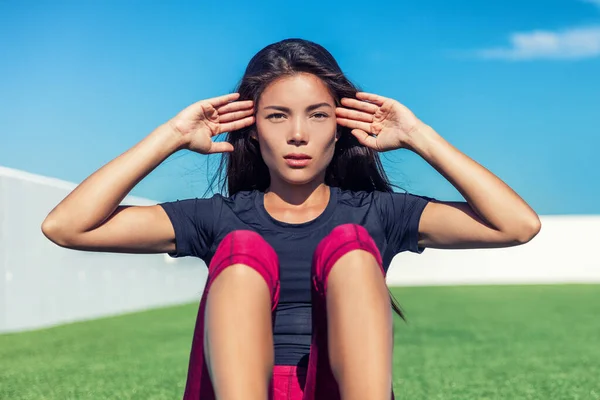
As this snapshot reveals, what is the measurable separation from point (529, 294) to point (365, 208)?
36.9 ft

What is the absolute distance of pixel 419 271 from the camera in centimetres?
1803

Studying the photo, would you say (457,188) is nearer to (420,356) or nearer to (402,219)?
(402,219)

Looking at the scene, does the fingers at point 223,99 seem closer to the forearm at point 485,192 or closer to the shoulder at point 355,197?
the shoulder at point 355,197

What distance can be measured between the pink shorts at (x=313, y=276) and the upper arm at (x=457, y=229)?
586 mm

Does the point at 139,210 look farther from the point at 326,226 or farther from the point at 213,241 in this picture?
the point at 326,226

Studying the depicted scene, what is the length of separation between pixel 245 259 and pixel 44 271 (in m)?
6.77

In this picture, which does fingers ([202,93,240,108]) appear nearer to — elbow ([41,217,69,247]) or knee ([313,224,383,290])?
elbow ([41,217,69,247])

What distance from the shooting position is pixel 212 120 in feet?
9.64

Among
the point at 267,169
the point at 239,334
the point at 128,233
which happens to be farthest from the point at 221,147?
the point at 239,334

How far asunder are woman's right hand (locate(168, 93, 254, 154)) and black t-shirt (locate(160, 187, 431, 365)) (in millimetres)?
200

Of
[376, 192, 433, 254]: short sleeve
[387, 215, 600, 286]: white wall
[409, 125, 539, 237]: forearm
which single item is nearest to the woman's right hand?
[376, 192, 433, 254]: short sleeve

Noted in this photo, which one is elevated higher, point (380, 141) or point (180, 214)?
point (380, 141)

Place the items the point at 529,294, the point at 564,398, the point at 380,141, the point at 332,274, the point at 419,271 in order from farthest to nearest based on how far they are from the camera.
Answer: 1. the point at 419,271
2. the point at 529,294
3. the point at 564,398
4. the point at 380,141
5. the point at 332,274

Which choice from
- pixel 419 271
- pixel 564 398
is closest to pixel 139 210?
pixel 564 398
